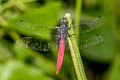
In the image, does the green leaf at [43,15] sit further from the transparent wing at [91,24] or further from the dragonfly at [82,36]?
the transparent wing at [91,24]

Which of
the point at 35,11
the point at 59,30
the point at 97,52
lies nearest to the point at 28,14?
the point at 35,11

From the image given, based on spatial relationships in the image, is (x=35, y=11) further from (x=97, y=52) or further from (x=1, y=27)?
(x=97, y=52)

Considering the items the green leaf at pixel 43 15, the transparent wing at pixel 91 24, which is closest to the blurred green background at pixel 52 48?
the green leaf at pixel 43 15

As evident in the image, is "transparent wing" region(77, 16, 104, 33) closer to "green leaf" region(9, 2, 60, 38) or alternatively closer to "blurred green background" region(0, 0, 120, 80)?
"blurred green background" region(0, 0, 120, 80)

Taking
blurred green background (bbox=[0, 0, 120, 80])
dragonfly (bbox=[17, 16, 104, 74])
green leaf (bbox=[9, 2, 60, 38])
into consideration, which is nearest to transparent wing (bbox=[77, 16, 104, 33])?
dragonfly (bbox=[17, 16, 104, 74])

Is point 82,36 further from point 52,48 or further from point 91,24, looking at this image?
point 52,48

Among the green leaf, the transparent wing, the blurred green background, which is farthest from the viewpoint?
the green leaf
